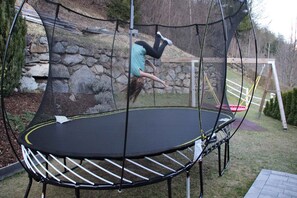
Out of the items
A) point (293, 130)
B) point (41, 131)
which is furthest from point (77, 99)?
point (293, 130)

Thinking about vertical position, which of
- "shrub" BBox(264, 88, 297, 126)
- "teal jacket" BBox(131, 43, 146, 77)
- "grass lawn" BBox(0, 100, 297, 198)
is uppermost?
"teal jacket" BBox(131, 43, 146, 77)

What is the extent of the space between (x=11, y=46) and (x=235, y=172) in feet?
10.6

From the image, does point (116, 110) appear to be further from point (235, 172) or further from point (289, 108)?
point (289, 108)

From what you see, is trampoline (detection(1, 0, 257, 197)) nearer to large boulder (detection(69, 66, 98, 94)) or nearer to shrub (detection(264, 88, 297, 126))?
large boulder (detection(69, 66, 98, 94))

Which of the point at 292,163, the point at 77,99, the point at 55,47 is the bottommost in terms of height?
the point at 292,163

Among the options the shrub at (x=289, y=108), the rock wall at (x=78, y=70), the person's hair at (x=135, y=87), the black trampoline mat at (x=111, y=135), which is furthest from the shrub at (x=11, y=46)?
the shrub at (x=289, y=108)

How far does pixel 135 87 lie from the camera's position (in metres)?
3.85

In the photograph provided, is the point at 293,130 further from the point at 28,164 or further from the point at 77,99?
the point at 28,164

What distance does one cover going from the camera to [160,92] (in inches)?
182

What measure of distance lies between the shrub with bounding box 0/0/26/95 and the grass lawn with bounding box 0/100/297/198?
63.3 inches

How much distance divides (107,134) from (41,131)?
→ 547mm

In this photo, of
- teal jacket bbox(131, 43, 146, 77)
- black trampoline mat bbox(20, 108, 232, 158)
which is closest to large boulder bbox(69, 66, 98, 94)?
black trampoline mat bbox(20, 108, 232, 158)

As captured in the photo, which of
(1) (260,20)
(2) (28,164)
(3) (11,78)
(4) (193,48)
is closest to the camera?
(2) (28,164)

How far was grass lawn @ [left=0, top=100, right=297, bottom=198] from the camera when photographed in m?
2.25
